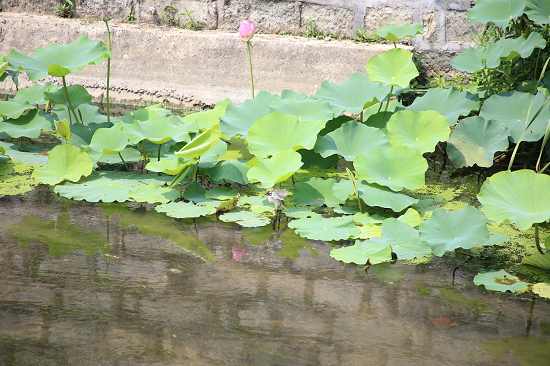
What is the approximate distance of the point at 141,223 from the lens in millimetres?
1592

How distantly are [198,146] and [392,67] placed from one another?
102 centimetres

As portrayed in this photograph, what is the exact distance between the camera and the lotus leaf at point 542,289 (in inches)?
47.4

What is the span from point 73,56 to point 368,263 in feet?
5.65

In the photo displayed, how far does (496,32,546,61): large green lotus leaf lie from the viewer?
5.94 feet

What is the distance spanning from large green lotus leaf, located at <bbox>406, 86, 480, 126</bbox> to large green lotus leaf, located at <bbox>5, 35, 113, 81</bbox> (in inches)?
60.0

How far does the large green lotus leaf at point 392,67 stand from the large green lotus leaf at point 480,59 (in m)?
0.21

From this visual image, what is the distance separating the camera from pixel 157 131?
6.40ft

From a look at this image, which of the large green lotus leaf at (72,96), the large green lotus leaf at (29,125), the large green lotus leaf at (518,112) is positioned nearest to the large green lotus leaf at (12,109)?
the large green lotus leaf at (29,125)

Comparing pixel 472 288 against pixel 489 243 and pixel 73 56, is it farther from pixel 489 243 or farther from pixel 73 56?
pixel 73 56

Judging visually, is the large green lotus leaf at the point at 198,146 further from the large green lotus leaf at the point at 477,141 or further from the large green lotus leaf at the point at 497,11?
the large green lotus leaf at the point at 497,11

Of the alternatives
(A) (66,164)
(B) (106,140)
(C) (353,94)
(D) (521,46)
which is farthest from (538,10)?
(A) (66,164)

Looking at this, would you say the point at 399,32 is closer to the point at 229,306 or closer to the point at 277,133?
the point at 277,133

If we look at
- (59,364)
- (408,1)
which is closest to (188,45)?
(408,1)

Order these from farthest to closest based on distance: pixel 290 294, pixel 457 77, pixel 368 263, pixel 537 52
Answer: pixel 457 77 < pixel 537 52 < pixel 368 263 < pixel 290 294
